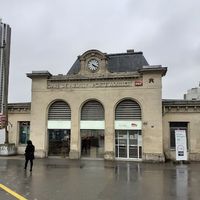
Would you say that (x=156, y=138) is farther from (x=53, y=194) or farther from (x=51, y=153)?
(x=53, y=194)

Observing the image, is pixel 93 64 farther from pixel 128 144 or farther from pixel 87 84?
pixel 128 144

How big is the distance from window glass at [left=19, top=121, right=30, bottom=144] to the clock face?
26.3 feet

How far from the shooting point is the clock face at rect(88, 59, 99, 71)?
20.2 meters

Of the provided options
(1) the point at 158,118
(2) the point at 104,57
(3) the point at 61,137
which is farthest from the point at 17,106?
(1) the point at 158,118

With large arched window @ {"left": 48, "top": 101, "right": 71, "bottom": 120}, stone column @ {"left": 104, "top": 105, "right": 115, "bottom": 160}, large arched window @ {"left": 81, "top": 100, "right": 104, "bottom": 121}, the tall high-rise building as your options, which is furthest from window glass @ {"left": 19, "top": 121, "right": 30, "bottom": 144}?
stone column @ {"left": 104, "top": 105, "right": 115, "bottom": 160}

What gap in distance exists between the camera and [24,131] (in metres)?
22.5

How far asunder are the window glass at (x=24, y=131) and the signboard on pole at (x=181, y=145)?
13213 mm

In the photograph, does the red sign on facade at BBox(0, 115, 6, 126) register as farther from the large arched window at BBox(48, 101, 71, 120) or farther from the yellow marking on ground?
the yellow marking on ground

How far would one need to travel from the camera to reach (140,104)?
1897 cm

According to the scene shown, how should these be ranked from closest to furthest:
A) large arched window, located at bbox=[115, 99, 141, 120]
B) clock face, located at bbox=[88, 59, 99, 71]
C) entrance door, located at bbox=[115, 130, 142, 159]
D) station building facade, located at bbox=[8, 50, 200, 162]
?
station building facade, located at bbox=[8, 50, 200, 162] < entrance door, located at bbox=[115, 130, 142, 159] < large arched window, located at bbox=[115, 99, 141, 120] < clock face, located at bbox=[88, 59, 99, 71]

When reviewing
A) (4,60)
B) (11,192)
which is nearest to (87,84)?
(4,60)

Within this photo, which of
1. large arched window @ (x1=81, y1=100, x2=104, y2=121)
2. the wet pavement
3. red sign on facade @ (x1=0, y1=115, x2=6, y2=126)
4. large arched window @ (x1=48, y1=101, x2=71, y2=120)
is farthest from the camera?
red sign on facade @ (x1=0, y1=115, x2=6, y2=126)

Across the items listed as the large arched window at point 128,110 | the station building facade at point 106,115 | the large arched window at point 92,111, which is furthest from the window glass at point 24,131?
the large arched window at point 128,110

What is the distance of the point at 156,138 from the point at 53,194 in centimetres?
1156
